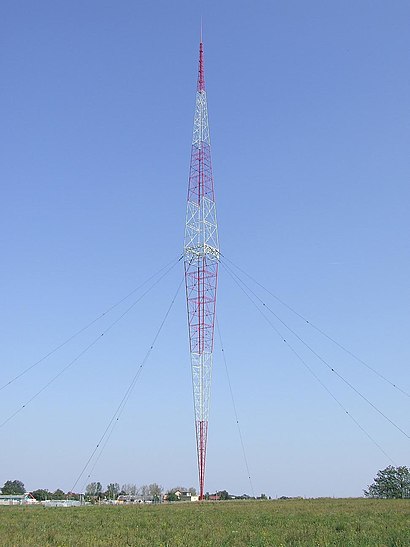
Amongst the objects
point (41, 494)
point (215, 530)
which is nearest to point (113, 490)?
point (41, 494)

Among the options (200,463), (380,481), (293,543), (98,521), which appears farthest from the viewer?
(380,481)

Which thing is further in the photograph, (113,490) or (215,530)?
(113,490)

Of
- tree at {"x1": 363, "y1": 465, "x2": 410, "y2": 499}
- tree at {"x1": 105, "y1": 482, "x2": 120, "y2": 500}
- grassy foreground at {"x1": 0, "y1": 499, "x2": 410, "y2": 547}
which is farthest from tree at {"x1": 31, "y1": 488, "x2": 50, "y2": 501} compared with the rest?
grassy foreground at {"x1": 0, "y1": 499, "x2": 410, "y2": 547}

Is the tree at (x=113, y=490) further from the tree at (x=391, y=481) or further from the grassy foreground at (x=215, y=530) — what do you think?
the grassy foreground at (x=215, y=530)

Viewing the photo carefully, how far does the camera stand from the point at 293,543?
21719mm

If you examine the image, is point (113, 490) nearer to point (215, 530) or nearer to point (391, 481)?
point (391, 481)

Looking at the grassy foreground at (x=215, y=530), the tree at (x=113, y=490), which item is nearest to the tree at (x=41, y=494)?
the tree at (x=113, y=490)

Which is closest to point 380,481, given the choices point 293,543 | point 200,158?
point 200,158

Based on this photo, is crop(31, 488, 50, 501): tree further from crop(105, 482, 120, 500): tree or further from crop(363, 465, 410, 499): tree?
crop(363, 465, 410, 499): tree

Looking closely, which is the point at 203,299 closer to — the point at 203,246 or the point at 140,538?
the point at 203,246

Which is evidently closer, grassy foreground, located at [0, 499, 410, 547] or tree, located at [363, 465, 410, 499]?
grassy foreground, located at [0, 499, 410, 547]

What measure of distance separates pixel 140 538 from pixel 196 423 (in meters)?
32.9

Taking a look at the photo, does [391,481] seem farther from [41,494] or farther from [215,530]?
[215,530]

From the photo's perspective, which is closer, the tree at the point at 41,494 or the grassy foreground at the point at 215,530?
the grassy foreground at the point at 215,530
